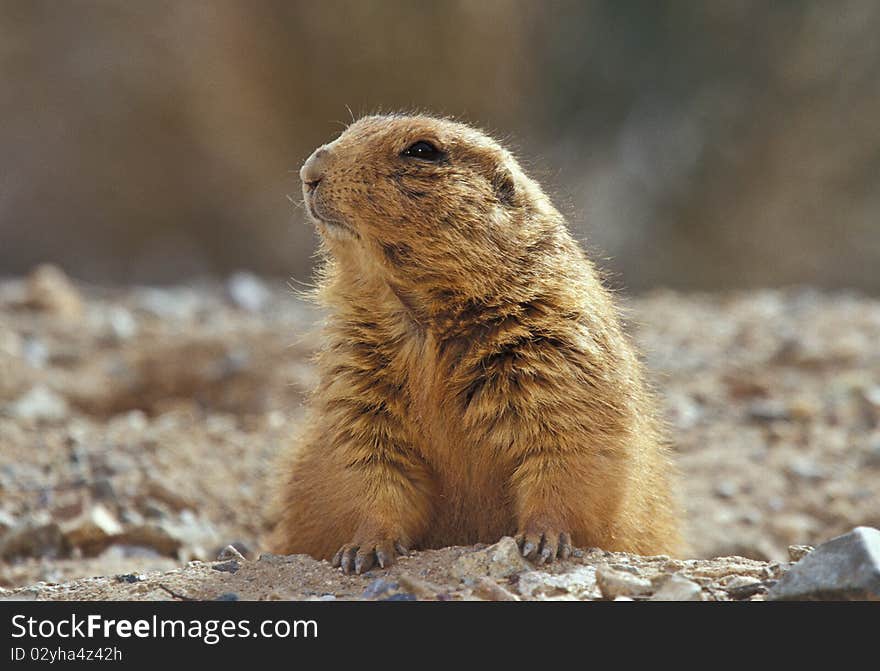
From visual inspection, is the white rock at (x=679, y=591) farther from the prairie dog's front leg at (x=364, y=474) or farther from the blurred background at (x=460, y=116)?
the blurred background at (x=460, y=116)

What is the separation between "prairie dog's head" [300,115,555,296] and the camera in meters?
3.96

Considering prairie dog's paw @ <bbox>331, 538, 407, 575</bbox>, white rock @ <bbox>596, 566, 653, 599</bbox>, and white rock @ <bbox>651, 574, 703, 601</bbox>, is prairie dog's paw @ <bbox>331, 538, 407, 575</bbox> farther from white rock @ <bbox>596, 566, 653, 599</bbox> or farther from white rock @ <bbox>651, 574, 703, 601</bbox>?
white rock @ <bbox>651, 574, 703, 601</bbox>

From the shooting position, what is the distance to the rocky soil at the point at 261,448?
11.4 feet

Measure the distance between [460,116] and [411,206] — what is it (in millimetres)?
10044

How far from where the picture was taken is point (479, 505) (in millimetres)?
4012

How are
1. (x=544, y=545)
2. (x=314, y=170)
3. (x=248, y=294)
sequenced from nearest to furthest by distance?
(x=544, y=545) → (x=314, y=170) → (x=248, y=294)

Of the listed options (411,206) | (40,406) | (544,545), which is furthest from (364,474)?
(40,406)

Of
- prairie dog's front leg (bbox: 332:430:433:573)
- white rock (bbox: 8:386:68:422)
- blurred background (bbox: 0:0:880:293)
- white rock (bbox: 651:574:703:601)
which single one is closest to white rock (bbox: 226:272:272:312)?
white rock (bbox: 8:386:68:422)

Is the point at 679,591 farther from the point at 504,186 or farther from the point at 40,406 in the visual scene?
the point at 40,406

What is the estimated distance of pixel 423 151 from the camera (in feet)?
13.5

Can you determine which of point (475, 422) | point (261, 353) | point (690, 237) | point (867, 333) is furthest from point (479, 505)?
point (690, 237)

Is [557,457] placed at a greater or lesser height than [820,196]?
lesser
